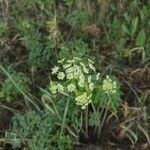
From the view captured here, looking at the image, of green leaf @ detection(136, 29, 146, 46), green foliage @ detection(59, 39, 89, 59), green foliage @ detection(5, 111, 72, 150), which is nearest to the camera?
green foliage @ detection(5, 111, 72, 150)

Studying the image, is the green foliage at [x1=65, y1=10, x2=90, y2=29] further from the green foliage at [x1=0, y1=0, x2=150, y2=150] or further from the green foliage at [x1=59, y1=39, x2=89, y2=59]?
the green foliage at [x1=59, y1=39, x2=89, y2=59]

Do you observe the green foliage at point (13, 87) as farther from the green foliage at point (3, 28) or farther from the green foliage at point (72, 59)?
the green foliage at point (3, 28)

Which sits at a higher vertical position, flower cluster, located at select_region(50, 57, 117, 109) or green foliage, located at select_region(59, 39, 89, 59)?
green foliage, located at select_region(59, 39, 89, 59)

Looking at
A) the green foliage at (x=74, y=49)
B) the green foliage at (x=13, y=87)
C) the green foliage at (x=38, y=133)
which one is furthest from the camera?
the green foliage at (x=74, y=49)

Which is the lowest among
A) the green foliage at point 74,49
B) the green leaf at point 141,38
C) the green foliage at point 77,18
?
the green foliage at point 74,49

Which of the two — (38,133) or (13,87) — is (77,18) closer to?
(13,87)

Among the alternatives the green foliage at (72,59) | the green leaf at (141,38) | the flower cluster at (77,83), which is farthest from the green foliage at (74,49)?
the flower cluster at (77,83)

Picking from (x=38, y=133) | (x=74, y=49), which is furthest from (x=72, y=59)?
(x=38, y=133)

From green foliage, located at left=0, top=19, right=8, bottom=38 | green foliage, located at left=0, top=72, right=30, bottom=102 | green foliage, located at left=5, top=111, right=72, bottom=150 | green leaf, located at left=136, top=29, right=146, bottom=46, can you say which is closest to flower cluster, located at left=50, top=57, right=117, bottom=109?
green foliage, located at left=5, top=111, right=72, bottom=150
